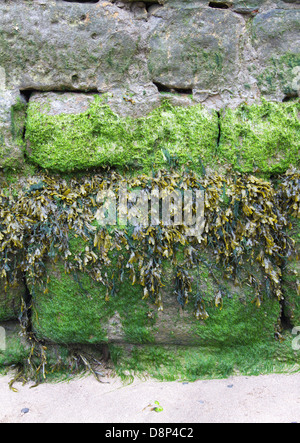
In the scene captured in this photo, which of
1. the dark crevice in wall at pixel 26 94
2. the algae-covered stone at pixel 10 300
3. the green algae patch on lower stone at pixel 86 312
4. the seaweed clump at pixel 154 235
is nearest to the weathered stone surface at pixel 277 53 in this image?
the seaweed clump at pixel 154 235

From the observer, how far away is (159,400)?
7.06ft

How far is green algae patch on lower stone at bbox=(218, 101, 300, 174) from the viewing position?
2.40 metres

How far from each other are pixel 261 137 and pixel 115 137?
101 centimetres

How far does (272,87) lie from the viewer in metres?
2.46

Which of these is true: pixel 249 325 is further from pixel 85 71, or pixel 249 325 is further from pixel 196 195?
pixel 85 71

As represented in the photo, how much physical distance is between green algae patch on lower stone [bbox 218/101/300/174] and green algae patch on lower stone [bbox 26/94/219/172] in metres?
0.11

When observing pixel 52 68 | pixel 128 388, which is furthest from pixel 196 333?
pixel 52 68

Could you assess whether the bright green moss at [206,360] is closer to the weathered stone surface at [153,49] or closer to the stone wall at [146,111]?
the stone wall at [146,111]

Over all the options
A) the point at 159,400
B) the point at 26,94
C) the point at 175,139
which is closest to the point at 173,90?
the point at 175,139

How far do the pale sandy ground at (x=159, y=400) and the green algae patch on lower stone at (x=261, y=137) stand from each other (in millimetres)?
1445

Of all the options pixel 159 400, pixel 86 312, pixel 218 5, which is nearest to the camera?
pixel 159 400

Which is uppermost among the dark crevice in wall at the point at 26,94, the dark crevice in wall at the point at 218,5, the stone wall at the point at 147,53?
the dark crevice in wall at the point at 218,5

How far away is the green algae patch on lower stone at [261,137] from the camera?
240cm

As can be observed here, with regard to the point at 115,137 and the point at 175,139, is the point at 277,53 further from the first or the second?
the point at 115,137
